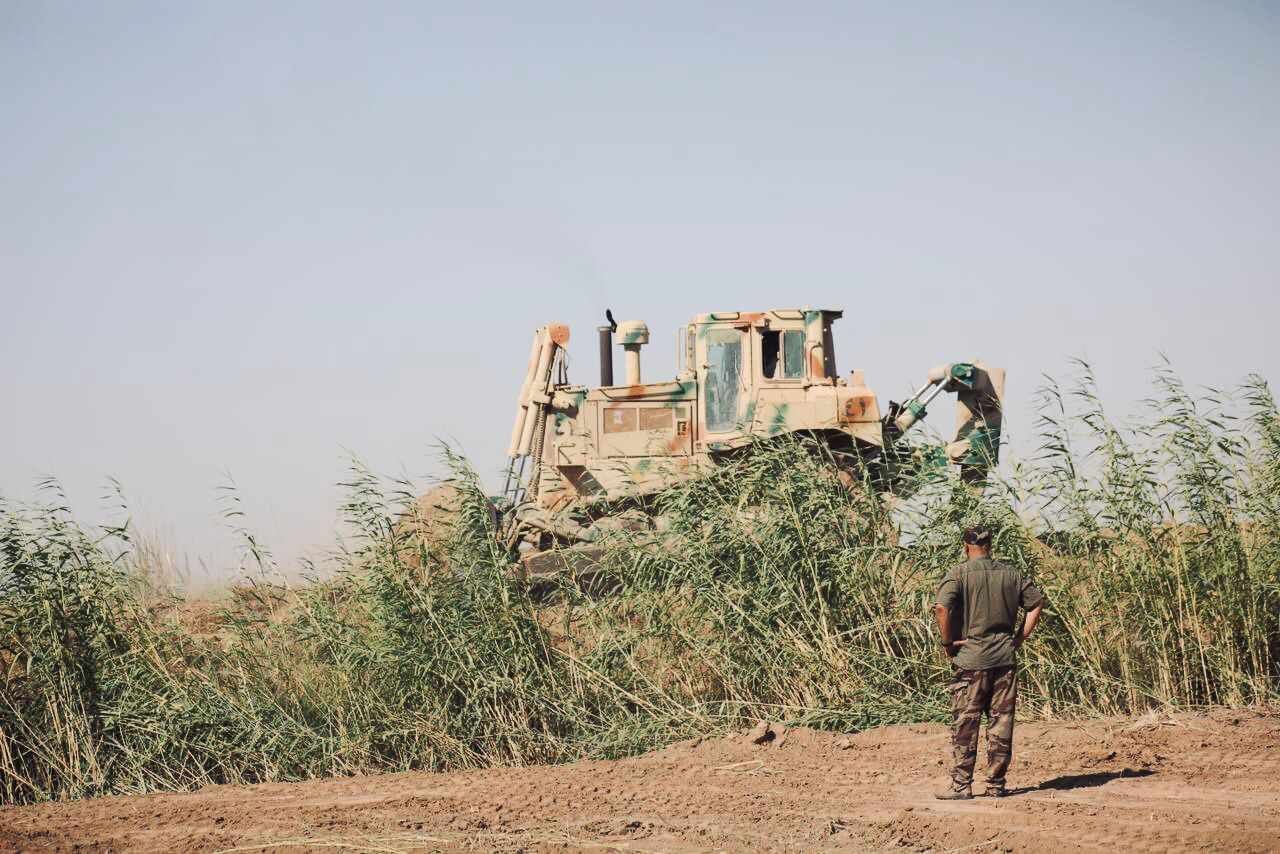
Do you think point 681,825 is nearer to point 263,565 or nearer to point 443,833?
point 443,833

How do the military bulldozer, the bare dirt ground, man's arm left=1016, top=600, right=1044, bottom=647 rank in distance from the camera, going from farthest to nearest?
1. the military bulldozer
2. man's arm left=1016, top=600, right=1044, bottom=647
3. the bare dirt ground

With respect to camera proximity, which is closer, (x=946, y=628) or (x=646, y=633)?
(x=946, y=628)

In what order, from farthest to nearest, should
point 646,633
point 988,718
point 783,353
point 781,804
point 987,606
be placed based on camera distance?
1. point 783,353
2. point 646,633
3. point 781,804
4. point 988,718
5. point 987,606

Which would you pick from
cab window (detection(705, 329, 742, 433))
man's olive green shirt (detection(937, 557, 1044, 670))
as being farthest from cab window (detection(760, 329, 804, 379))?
man's olive green shirt (detection(937, 557, 1044, 670))

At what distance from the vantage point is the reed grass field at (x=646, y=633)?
381 inches

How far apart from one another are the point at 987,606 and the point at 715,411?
8644mm

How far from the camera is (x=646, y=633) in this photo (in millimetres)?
10531

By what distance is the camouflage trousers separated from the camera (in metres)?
7.50

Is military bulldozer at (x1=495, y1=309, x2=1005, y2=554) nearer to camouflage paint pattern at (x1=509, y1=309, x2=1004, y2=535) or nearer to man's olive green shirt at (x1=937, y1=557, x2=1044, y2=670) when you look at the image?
camouflage paint pattern at (x1=509, y1=309, x2=1004, y2=535)

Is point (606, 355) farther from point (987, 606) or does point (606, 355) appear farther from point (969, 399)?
point (987, 606)

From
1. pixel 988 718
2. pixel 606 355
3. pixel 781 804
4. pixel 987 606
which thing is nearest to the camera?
pixel 987 606

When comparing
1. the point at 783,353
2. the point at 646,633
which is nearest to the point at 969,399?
the point at 783,353

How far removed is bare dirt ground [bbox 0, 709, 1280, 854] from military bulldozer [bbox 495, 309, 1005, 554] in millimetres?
5650

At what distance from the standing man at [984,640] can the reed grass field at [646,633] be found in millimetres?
2161
